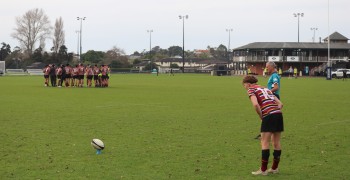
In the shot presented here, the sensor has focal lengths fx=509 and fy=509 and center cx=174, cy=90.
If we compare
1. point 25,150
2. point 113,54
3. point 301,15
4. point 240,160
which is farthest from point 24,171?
point 113,54

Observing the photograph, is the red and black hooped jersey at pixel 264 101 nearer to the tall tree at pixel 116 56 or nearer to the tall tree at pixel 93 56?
the tall tree at pixel 116 56

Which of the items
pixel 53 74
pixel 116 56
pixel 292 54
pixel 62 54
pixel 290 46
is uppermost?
pixel 290 46

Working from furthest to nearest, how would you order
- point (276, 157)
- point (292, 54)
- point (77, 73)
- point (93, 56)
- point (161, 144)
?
1. point (93, 56)
2. point (292, 54)
3. point (77, 73)
4. point (161, 144)
5. point (276, 157)

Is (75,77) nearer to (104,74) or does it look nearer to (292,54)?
(104,74)

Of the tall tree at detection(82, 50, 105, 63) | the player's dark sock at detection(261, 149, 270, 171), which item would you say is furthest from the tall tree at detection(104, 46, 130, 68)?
the player's dark sock at detection(261, 149, 270, 171)

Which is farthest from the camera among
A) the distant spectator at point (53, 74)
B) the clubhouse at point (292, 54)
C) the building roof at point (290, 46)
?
the building roof at point (290, 46)

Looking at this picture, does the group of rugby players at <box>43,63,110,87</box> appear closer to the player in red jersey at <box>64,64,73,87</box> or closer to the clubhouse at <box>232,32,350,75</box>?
the player in red jersey at <box>64,64,73,87</box>

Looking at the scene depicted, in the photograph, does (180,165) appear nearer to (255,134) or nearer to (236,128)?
(255,134)

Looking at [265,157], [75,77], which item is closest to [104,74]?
[75,77]

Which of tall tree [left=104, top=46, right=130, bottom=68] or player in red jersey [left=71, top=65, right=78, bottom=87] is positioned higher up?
tall tree [left=104, top=46, right=130, bottom=68]

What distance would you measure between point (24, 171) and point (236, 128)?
7.63m

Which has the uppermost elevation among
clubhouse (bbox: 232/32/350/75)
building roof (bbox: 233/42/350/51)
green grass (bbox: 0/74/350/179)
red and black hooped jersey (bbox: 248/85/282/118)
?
building roof (bbox: 233/42/350/51)

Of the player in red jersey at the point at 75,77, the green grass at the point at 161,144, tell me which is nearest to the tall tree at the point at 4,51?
the player in red jersey at the point at 75,77

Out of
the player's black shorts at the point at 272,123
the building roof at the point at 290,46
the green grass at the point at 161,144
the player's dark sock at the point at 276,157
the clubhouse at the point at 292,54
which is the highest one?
the building roof at the point at 290,46
